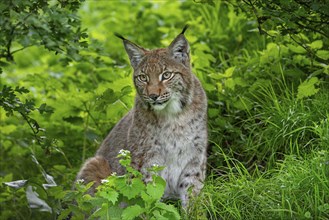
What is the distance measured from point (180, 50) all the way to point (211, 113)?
0.93 m

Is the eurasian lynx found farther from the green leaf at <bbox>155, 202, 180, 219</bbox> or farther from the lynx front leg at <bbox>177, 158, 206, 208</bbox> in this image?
the green leaf at <bbox>155, 202, 180, 219</bbox>

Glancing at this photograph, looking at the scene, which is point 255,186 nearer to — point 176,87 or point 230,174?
point 230,174

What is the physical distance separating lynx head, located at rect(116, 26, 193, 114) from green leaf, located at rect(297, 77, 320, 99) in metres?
0.90

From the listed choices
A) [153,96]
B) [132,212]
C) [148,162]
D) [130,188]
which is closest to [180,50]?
[153,96]

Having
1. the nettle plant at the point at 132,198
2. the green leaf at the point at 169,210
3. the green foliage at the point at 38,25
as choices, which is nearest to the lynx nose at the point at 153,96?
the green foliage at the point at 38,25

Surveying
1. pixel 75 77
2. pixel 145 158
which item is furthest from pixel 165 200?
pixel 75 77

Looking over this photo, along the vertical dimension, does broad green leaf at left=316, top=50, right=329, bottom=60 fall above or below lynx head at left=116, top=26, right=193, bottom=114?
below

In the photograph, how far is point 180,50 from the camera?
6.19 m

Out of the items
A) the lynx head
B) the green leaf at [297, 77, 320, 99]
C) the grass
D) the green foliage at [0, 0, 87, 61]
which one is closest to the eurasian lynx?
the lynx head

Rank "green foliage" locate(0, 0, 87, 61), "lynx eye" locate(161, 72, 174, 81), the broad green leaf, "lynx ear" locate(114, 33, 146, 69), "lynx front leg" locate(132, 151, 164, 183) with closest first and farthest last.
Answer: "green foliage" locate(0, 0, 87, 61)
"lynx front leg" locate(132, 151, 164, 183)
"lynx eye" locate(161, 72, 174, 81)
"lynx ear" locate(114, 33, 146, 69)
the broad green leaf

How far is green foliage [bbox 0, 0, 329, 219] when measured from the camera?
17.0ft

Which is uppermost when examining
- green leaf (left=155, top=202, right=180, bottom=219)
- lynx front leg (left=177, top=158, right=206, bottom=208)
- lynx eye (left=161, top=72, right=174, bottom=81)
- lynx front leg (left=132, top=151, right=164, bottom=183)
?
lynx eye (left=161, top=72, right=174, bottom=81)

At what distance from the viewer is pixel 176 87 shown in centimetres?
608

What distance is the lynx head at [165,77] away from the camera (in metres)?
6.01
